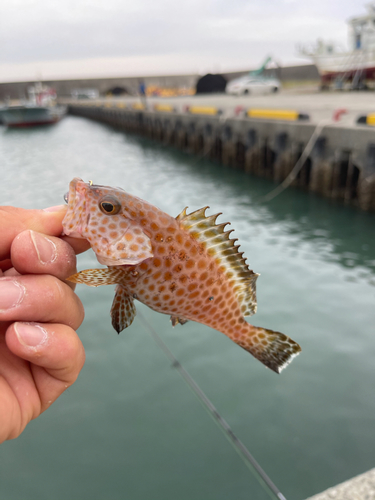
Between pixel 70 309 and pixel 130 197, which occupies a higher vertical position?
pixel 130 197

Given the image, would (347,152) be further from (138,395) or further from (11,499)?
(11,499)

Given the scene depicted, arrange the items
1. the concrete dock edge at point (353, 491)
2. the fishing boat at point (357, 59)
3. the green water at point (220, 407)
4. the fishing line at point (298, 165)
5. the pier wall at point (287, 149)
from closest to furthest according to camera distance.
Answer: the concrete dock edge at point (353, 491) → the green water at point (220, 407) → the pier wall at point (287, 149) → the fishing line at point (298, 165) → the fishing boat at point (357, 59)

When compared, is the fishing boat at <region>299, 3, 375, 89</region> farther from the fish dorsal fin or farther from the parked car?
the fish dorsal fin

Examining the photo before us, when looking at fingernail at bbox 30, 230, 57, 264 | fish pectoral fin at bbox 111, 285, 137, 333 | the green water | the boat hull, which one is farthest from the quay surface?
the boat hull

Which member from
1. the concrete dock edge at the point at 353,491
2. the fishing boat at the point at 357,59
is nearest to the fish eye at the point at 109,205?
the concrete dock edge at the point at 353,491

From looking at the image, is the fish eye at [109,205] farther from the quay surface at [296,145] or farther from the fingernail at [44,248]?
the quay surface at [296,145]

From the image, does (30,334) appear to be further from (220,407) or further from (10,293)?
(220,407)

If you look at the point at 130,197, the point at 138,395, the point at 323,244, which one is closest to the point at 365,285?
the point at 323,244

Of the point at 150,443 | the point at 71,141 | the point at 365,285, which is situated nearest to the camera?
the point at 150,443
